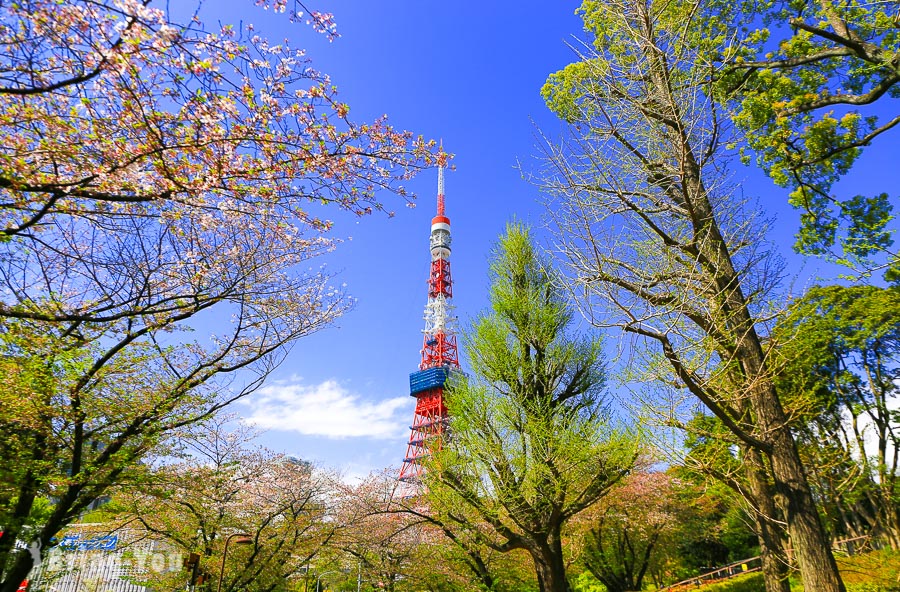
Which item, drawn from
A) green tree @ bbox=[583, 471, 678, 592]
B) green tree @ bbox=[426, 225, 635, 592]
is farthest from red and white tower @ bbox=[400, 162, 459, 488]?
green tree @ bbox=[426, 225, 635, 592]

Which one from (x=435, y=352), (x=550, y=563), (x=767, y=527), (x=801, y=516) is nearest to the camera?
(x=801, y=516)

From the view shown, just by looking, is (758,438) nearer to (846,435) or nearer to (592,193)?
(592,193)

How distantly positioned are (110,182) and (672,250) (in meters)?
5.21

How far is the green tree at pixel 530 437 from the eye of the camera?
809 cm

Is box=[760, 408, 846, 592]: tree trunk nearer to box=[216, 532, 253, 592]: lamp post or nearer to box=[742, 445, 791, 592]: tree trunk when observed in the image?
box=[742, 445, 791, 592]: tree trunk

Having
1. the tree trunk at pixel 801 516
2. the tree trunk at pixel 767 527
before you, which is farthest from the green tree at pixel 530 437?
the tree trunk at pixel 801 516

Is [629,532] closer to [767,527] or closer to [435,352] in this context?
[767,527]

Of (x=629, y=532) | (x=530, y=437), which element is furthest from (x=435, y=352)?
(x=530, y=437)

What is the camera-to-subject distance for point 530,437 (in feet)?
27.6

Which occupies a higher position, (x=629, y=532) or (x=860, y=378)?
(x=860, y=378)

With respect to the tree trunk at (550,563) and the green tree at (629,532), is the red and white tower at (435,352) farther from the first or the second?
the tree trunk at (550,563)

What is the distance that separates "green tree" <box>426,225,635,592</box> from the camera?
8086mm

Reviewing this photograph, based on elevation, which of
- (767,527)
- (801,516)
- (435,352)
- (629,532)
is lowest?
(629,532)

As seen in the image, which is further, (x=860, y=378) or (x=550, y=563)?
(x=860, y=378)
